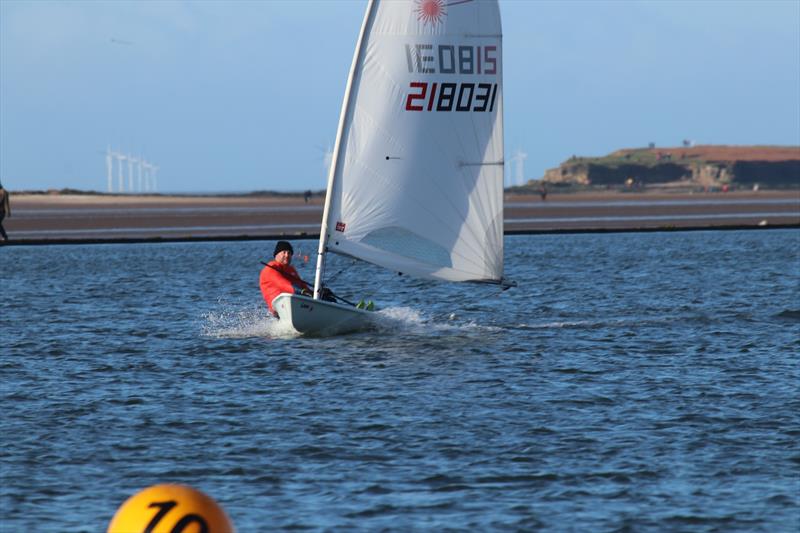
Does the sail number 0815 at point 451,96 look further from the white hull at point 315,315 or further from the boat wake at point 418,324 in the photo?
the boat wake at point 418,324

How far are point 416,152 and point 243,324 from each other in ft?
23.4

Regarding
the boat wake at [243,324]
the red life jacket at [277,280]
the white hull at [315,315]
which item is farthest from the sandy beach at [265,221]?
the red life jacket at [277,280]

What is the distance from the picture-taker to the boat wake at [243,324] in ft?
94.8

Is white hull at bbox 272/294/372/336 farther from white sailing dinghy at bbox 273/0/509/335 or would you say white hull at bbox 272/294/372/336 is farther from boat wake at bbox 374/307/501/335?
boat wake at bbox 374/307/501/335

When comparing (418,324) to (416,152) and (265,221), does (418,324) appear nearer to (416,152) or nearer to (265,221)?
(416,152)

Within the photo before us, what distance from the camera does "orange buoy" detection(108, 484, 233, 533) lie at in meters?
10.3

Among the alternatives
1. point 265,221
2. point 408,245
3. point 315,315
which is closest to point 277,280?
point 315,315

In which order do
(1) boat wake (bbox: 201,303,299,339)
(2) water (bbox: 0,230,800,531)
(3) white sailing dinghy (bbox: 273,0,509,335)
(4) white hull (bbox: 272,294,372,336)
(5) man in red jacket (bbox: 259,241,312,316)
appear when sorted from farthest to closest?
(1) boat wake (bbox: 201,303,299,339) < (3) white sailing dinghy (bbox: 273,0,509,335) < (4) white hull (bbox: 272,294,372,336) < (5) man in red jacket (bbox: 259,241,312,316) < (2) water (bbox: 0,230,800,531)

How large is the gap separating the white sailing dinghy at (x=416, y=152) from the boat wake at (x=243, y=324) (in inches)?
65.8

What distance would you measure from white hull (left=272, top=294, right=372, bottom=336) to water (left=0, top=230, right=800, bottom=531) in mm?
397

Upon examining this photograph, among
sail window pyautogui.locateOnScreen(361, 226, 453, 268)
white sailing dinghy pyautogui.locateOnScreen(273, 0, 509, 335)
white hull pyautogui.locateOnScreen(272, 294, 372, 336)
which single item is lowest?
white hull pyautogui.locateOnScreen(272, 294, 372, 336)

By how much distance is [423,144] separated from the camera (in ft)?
92.1

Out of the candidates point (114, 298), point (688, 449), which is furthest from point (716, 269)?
point (688, 449)

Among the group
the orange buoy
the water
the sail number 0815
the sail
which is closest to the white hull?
the water
